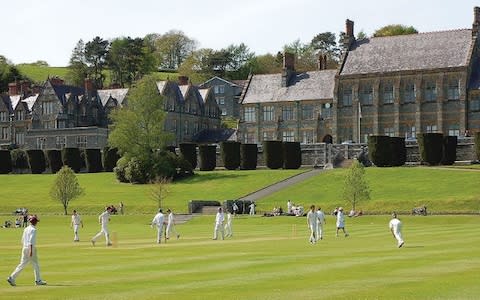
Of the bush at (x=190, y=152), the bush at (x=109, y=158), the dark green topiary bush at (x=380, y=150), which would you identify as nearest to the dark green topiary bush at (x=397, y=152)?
the dark green topiary bush at (x=380, y=150)

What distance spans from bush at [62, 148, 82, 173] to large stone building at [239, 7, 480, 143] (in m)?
25.1

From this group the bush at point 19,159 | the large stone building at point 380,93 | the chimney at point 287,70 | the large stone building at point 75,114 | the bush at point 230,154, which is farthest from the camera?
the large stone building at point 75,114

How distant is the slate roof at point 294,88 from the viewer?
125438mm

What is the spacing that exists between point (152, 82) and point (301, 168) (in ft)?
67.6

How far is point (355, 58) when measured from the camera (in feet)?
403

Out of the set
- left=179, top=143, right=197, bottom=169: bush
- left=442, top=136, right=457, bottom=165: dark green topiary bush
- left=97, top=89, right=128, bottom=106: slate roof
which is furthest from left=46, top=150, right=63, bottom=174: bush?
left=442, top=136, right=457, bottom=165: dark green topiary bush

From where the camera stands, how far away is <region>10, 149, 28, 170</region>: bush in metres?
123

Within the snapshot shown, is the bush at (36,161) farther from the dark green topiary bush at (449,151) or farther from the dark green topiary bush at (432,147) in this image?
the dark green topiary bush at (449,151)

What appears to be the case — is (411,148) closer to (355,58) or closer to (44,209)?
(355,58)

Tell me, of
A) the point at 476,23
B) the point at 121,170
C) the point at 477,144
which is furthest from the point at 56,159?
the point at 476,23

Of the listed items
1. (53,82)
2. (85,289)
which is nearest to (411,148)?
(53,82)

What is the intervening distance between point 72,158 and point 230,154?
2211 centimetres

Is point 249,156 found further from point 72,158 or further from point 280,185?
point 72,158

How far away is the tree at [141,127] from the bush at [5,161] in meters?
21.5
